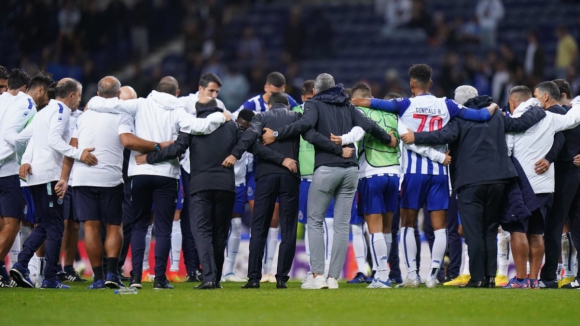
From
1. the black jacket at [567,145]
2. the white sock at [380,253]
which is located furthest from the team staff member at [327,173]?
the black jacket at [567,145]

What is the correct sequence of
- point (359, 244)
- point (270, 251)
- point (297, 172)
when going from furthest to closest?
point (270, 251) < point (359, 244) < point (297, 172)

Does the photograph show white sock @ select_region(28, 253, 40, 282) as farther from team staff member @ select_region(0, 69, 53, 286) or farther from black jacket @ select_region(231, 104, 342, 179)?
black jacket @ select_region(231, 104, 342, 179)

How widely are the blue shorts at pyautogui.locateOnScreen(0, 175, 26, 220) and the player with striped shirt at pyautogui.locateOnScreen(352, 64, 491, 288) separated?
4521 mm

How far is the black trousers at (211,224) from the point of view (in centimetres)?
1012

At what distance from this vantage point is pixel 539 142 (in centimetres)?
1094

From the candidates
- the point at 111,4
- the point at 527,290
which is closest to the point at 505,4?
the point at 111,4

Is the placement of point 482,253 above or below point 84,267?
above

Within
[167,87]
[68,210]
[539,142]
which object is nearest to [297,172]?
[167,87]

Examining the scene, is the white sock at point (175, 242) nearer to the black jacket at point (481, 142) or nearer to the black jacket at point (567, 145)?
the black jacket at point (481, 142)

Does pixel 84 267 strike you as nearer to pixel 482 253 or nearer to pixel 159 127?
pixel 159 127

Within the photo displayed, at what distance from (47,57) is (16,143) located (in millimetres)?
12814

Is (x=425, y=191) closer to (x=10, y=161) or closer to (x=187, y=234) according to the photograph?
(x=187, y=234)

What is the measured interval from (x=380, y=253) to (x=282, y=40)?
14.6 m

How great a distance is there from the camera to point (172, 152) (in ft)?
33.1
